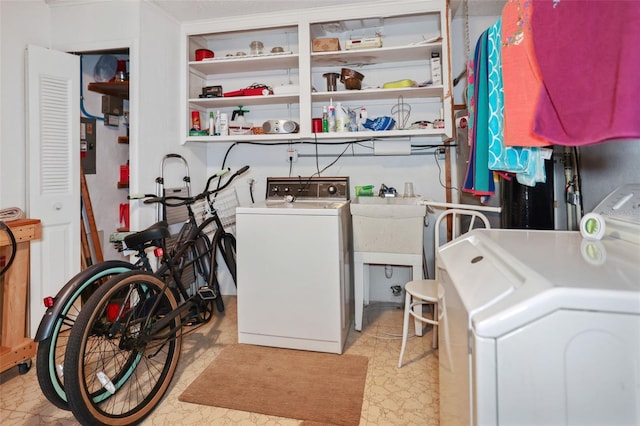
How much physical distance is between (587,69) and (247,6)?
2.34m

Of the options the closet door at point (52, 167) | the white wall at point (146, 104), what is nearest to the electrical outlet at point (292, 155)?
the white wall at point (146, 104)

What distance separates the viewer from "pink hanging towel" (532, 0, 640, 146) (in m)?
0.79

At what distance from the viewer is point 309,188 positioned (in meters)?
2.75

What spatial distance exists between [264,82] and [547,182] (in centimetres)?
233

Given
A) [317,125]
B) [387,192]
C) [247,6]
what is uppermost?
[247,6]

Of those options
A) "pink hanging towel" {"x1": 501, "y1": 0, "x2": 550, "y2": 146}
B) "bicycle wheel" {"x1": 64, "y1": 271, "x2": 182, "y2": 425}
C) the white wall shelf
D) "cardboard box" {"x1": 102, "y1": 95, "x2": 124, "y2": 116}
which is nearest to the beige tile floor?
"bicycle wheel" {"x1": 64, "y1": 271, "x2": 182, "y2": 425}

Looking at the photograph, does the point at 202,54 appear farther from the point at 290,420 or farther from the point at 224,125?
the point at 290,420

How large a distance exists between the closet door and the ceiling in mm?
807

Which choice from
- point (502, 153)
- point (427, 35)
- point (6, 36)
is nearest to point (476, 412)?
point (502, 153)

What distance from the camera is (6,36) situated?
6.91ft

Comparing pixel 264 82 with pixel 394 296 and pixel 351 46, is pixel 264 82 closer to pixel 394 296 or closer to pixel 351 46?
pixel 351 46

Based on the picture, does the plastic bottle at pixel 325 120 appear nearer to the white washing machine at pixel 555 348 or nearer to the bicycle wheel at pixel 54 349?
the bicycle wheel at pixel 54 349

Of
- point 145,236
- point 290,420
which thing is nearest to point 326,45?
point 145,236

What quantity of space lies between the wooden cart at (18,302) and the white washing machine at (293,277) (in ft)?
3.84
